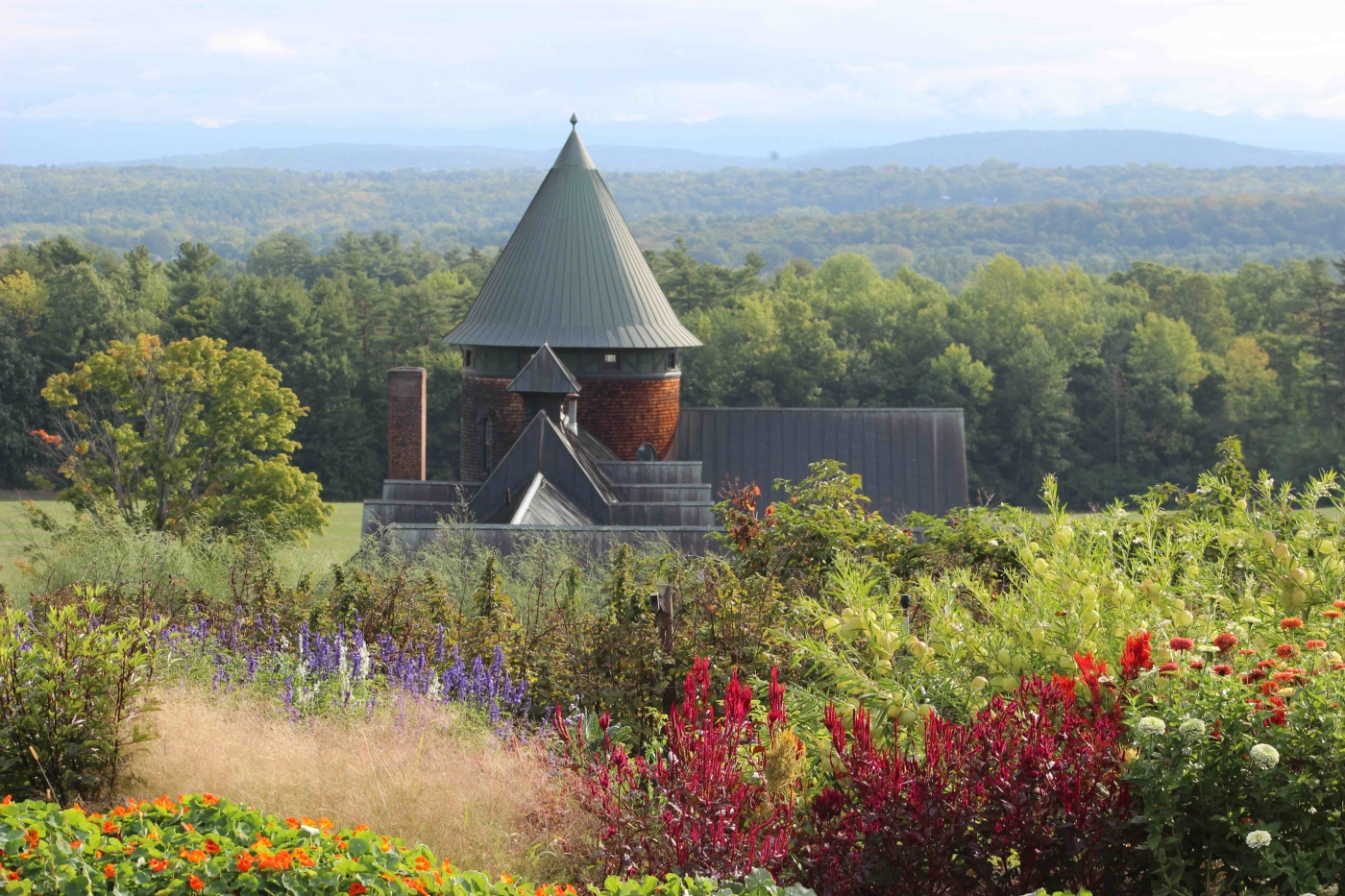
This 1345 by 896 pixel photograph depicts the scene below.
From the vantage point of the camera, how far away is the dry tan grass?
15.6ft

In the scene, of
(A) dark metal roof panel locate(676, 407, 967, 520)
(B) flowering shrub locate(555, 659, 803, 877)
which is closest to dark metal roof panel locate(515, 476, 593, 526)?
(A) dark metal roof panel locate(676, 407, 967, 520)

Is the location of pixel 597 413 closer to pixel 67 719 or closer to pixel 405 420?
pixel 405 420

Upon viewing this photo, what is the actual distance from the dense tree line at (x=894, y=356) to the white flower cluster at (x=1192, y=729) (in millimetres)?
50596

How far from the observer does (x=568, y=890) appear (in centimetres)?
388

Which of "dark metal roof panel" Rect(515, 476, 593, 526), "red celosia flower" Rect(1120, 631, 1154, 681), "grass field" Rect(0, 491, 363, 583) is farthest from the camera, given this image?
"grass field" Rect(0, 491, 363, 583)

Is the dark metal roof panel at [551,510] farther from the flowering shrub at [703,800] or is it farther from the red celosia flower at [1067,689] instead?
the red celosia flower at [1067,689]

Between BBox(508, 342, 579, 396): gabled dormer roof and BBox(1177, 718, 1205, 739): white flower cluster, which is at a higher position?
BBox(1177, 718, 1205, 739): white flower cluster

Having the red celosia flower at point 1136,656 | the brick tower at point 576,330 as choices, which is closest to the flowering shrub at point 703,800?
the red celosia flower at point 1136,656

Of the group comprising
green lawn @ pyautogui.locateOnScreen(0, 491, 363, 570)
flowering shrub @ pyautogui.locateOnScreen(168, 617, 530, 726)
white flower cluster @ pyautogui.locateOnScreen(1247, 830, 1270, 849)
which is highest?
white flower cluster @ pyautogui.locateOnScreen(1247, 830, 1270, 849)

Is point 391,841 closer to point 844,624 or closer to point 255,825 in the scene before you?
point 255,825

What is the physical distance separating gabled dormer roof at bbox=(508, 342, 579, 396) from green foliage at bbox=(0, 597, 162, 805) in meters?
16.7

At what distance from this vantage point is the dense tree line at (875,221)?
12912 cm

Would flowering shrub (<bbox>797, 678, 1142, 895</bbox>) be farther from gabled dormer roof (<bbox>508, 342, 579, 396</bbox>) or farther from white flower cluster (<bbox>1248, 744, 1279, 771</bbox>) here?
gabled dormer roof (<bbox>508, 342, 579, 396</bbox>)

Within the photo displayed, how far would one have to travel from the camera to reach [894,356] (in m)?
59.3
